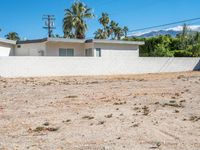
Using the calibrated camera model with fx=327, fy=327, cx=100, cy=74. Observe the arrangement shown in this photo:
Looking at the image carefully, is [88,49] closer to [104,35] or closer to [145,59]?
[145,59]

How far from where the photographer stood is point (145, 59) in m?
31.1

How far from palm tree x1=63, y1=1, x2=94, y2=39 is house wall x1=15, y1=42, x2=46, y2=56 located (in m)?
→ 15.4

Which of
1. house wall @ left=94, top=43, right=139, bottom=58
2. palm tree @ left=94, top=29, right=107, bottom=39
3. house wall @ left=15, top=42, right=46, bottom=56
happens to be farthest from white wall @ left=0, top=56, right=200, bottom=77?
palm tree @ left=94, top=29, right=107, bottom=39

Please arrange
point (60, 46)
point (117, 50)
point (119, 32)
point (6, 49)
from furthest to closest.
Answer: point (119, 32) < point (117, 50) < point (60, 46) < point (6, 49)

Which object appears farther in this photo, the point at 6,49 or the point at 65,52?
the point at 65,52

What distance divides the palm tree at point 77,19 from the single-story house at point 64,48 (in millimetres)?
13561

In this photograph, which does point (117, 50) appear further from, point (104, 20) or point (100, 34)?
point (104, 20)

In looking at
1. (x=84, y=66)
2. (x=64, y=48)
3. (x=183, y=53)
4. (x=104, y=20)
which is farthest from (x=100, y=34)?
(x=84, y=66)

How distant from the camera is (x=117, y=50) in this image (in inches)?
1289

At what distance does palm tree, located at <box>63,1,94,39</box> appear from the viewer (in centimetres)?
4534

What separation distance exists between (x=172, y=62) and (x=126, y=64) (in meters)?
6.30

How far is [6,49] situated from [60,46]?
15.9 ft

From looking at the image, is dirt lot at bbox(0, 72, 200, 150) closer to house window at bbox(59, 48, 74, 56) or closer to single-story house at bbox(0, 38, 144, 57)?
single-story house at bbox(0, 38, 144, 57)

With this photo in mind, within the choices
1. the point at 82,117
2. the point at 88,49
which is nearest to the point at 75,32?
the point at 88,49
